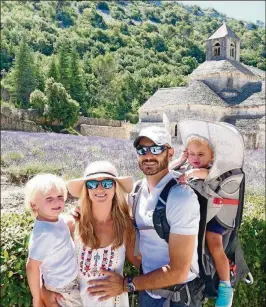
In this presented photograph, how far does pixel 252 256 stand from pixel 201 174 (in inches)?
86.6

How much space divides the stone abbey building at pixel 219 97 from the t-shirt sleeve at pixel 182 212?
45.9 feet

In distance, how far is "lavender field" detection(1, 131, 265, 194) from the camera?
26.7ft

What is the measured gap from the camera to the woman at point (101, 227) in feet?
7.02

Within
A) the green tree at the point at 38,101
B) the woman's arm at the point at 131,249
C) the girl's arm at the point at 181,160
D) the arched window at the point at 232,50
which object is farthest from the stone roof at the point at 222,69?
the woman's arm at the point at 131,249

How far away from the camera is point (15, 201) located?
6770 mm

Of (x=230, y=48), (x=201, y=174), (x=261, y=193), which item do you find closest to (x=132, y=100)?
(x=230, y=48)

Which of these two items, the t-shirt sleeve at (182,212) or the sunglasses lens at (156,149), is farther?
the sunglasses lens at (156,149)

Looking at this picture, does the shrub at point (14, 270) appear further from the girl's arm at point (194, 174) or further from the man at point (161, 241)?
the girl's arm at point (194, 174)

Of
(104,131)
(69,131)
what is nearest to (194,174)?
(69,131)

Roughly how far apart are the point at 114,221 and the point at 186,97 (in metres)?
16.7

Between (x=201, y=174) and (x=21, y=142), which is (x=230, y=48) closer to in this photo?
(x=21, y=142)

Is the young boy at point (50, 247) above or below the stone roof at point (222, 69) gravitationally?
below

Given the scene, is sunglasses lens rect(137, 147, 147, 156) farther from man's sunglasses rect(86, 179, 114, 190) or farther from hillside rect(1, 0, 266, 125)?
hillside rect(1, 0, 266, 125)

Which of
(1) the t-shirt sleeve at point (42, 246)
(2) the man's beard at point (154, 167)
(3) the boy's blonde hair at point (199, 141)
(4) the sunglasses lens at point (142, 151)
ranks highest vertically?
(3) the boy's blonde hair at point (199, 141)
